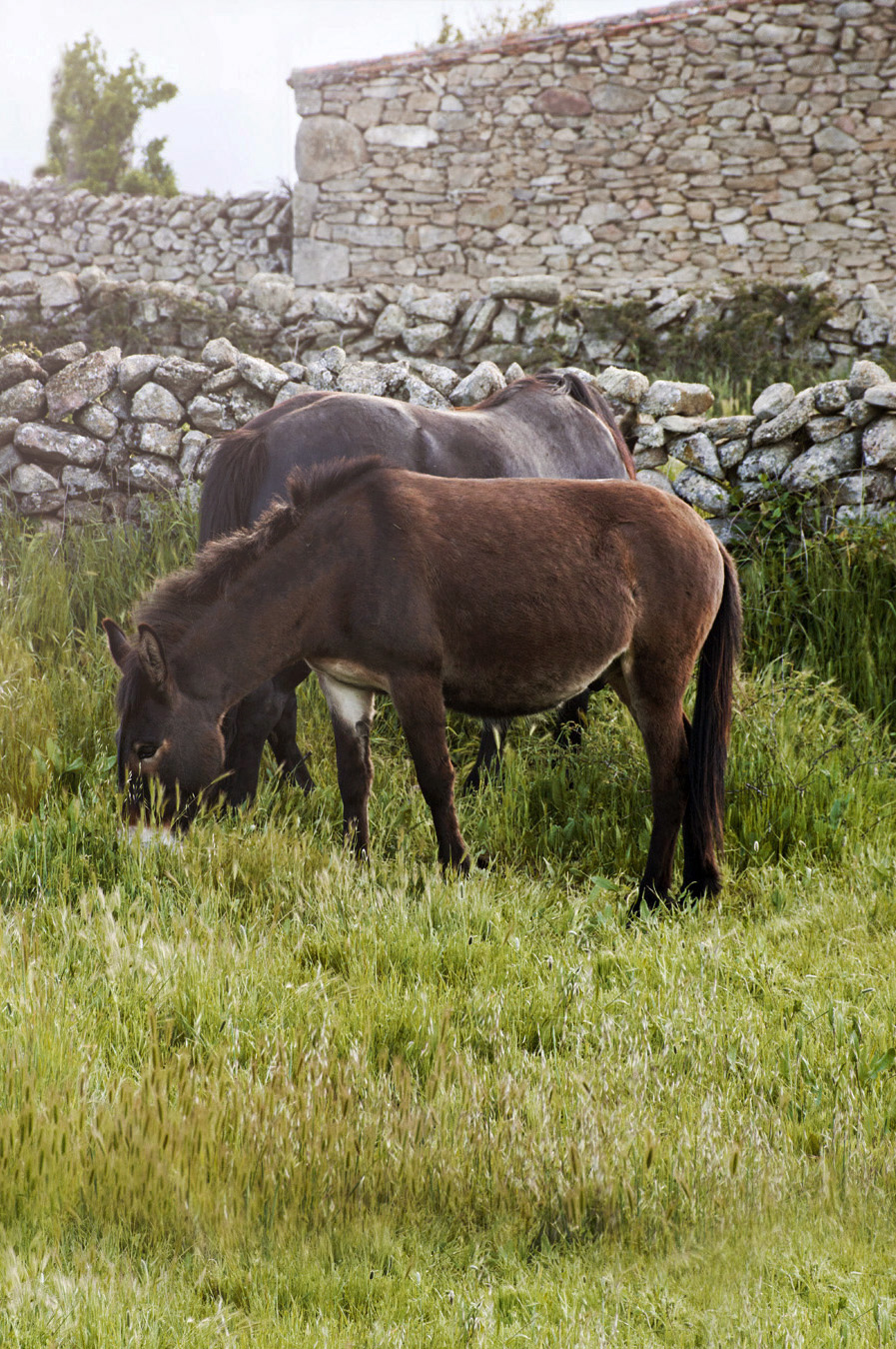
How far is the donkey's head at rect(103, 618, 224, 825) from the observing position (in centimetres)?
354

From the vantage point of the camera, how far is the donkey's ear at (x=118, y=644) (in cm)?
357

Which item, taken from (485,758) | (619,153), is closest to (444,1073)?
(485,758)

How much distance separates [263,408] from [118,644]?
4.19 metres

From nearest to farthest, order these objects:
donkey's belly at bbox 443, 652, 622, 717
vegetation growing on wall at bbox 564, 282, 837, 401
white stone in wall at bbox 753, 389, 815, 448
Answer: donkey's belly at bbox 443, 652, 622, 717, white stone in wall at bbox 753, 389, 815, 448, vegetation growing on wall at bbox 564, 282, 837, 401

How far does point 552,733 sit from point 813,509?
2.38 metres

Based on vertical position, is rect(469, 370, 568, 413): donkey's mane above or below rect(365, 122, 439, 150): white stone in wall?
below

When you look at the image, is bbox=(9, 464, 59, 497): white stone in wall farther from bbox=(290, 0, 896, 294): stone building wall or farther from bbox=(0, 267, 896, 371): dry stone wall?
bbox=(290, 0, 896, 294): stone building wall

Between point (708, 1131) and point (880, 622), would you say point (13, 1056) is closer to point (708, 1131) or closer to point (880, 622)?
point (708, 1131)

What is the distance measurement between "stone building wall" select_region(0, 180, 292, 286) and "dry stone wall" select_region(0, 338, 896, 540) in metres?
7.34

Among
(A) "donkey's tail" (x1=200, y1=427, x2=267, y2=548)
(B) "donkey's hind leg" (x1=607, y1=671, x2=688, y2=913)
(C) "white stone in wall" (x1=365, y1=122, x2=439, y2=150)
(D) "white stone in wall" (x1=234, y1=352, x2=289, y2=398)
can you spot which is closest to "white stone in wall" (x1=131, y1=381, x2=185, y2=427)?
(D) "white stone in wall" (x1=234, y1=352, x2=289, y2=398)

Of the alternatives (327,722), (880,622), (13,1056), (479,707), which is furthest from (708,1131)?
(880,622)

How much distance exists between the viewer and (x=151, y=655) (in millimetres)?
3514

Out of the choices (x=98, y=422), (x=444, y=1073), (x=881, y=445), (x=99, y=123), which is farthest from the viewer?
(x=99, y=123)

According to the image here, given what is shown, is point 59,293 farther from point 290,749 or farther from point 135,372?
point 290,749
